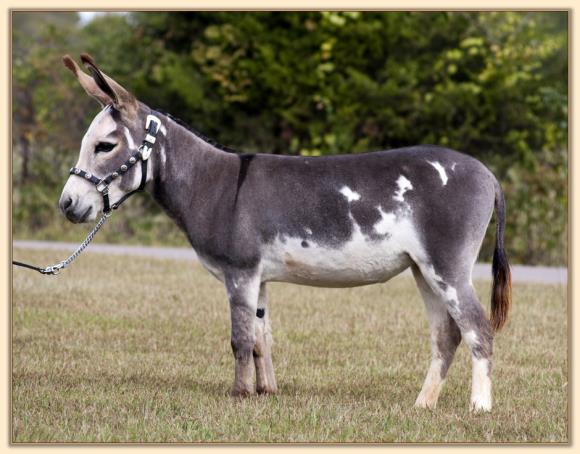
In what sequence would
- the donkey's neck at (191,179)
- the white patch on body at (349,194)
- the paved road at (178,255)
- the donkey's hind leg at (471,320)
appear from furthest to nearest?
the paved road at (178,255) → the donkey's neck at (191,179) → the white patch on body at (349,194) → the donkey's hind leg at (471,320)

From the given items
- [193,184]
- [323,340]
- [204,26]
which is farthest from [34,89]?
[193,184]

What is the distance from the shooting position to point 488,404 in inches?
258

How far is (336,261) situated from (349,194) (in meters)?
0.47

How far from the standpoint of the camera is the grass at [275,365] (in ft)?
20.0

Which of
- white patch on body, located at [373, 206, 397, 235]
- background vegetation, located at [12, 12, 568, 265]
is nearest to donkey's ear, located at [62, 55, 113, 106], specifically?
white patch on body, located at [373, 206, 397, 235]

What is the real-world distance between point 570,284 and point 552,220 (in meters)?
8.79

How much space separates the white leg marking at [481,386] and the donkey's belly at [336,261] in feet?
2.76

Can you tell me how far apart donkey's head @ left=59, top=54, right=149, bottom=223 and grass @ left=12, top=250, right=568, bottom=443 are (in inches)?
55.5

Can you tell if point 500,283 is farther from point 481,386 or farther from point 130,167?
point 130,167

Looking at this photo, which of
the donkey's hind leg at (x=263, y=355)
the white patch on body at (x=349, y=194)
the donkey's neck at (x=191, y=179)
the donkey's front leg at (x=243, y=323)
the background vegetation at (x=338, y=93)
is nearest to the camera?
the white patch on body at (x=349, y=194)

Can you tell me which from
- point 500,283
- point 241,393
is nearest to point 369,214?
point 500,283

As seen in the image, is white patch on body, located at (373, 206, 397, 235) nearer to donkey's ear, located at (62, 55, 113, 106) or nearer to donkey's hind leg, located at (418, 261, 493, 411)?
donkey's hind leg, located at (418, 261, 493, 411)

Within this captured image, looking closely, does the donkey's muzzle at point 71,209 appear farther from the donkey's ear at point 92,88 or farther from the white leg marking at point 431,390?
the white leg marking at point 431,390

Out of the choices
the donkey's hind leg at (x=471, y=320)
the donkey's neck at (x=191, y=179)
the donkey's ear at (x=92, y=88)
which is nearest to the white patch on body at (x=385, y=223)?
the donkey's hind leg at (x=471, y=320)
